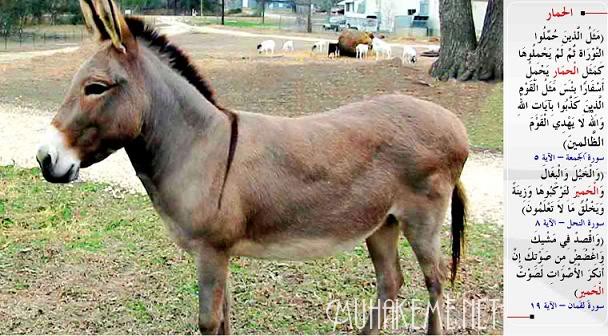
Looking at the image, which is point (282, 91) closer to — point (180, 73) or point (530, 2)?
point (530, 2)

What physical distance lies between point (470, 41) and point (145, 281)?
32.0 feet

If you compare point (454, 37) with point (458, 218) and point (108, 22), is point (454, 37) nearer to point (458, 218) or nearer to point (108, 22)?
point (458, 218)

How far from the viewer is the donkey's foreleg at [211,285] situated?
2650 millimetres

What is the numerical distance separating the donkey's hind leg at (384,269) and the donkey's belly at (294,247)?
1.25 ft

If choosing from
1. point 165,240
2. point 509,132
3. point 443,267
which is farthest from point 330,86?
point 443,267

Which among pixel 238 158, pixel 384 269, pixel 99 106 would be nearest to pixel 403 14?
pixel 384 269

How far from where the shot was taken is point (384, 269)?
11.1ft

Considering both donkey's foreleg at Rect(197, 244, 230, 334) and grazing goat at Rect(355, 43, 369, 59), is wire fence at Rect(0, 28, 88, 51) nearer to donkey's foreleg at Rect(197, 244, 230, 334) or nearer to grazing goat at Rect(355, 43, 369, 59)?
grazing goat at Rect(355, 43, 369, 59)

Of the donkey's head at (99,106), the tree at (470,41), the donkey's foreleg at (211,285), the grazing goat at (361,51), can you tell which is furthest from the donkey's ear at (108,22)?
the grazing goat at (361,51)

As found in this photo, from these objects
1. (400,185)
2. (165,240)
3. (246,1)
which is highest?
(246,1)

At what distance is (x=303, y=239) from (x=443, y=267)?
75cm

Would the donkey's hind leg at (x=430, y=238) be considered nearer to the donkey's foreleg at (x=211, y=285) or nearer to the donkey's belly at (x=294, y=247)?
the donkey's belly at (x=294, y=247)

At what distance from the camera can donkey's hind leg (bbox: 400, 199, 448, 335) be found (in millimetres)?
3061

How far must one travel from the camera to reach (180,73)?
2.77 m
